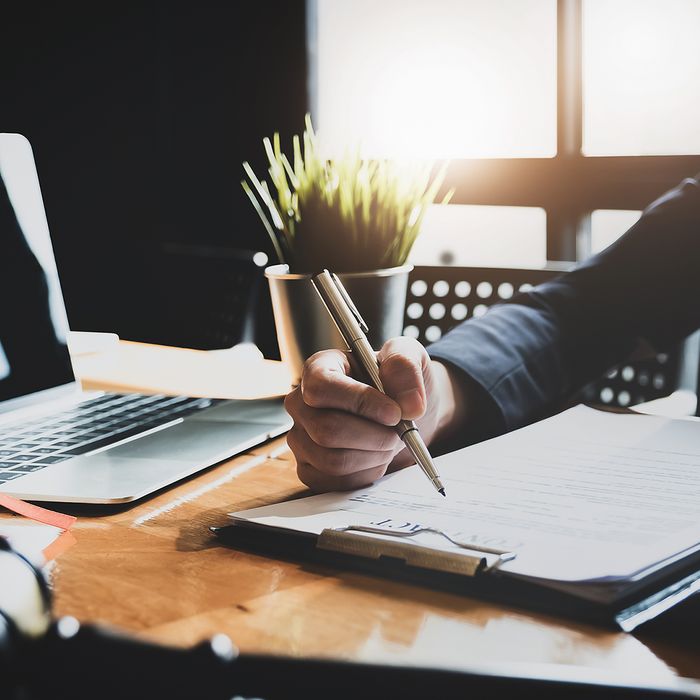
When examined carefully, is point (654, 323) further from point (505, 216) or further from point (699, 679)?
point (505, 216)

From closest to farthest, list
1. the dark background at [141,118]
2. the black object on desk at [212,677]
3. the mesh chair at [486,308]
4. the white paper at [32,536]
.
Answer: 1. the black object on desk at [212,677]
2. the white paper at [32,536]
3. the mesh chair at [486,308]
4. the dark background at [141,118]

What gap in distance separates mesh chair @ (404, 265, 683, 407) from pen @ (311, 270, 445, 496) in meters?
0.35

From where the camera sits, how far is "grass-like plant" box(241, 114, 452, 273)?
88 centimetres

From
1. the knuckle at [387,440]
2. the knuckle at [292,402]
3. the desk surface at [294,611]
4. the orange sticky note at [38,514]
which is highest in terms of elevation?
the knuckle at [292,402]

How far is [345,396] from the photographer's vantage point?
0.61 metres

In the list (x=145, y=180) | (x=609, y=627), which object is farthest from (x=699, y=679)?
(x=145, y=180)

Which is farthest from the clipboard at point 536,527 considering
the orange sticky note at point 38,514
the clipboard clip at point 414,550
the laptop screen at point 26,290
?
the laptop screen at point 26,290

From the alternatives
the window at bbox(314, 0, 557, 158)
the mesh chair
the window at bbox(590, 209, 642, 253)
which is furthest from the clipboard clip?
the window at bbox(314, 0, 557, 158)

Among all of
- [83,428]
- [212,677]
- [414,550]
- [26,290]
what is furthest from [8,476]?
[212,677]

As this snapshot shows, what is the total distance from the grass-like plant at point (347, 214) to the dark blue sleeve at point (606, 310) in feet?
0.40

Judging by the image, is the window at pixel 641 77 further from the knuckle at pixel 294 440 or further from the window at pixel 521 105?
the knuckle at pixel 294 440

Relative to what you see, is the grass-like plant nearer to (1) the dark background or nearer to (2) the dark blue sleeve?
(2) the dark blue sleeve

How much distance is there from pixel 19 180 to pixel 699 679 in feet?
2.56

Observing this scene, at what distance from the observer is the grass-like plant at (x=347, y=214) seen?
34.8 inches
